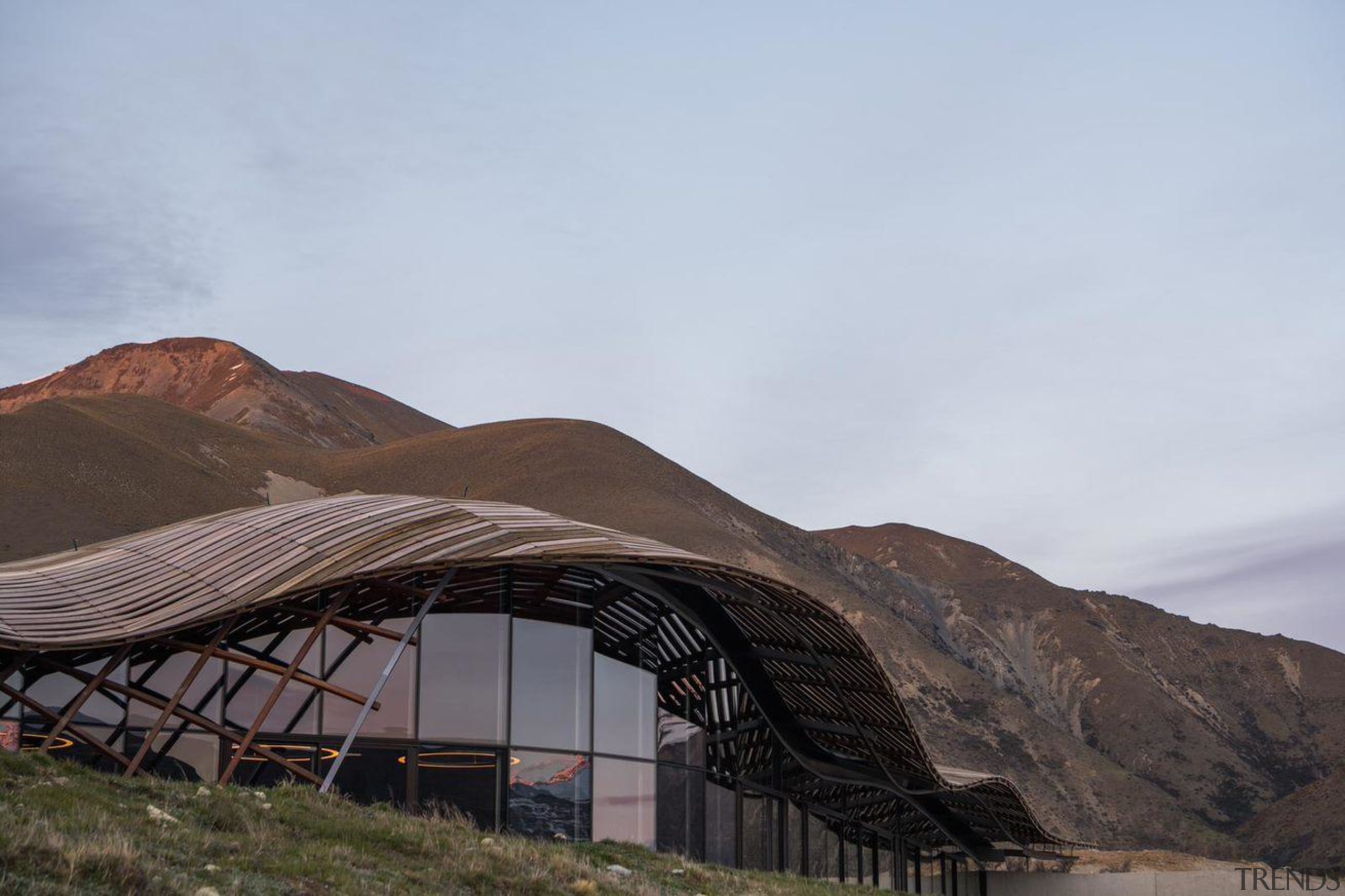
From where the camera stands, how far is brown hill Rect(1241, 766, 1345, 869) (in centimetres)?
7688

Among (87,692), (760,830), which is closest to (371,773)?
(87,692)

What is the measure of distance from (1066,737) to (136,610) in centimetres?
8394

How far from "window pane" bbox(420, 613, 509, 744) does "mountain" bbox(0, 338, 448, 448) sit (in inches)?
5247

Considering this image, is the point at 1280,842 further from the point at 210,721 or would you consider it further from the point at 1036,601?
the point at 210,721

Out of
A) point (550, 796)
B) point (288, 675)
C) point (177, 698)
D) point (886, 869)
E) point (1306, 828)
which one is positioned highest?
point (288, 675)

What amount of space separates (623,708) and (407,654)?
14.2ft

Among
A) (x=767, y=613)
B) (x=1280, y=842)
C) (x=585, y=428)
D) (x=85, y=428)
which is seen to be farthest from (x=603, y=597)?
(x=585, y=428)

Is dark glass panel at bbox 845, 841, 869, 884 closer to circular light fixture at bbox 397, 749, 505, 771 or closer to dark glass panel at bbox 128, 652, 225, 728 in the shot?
circular light fixture at bbox 397, 749, 505, 771

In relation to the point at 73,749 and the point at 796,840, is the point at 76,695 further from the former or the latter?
the point at 796,840

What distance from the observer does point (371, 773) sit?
63.9 ft

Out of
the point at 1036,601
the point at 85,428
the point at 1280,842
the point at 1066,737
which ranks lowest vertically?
the point at 1280,842

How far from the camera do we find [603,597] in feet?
73.7

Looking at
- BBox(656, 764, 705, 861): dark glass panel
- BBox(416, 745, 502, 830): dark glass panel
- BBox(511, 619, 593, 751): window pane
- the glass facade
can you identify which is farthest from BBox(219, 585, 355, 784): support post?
BBox(656, 764, 705, 861): dark glass panel

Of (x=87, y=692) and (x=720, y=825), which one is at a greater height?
(x=87, y=692)
